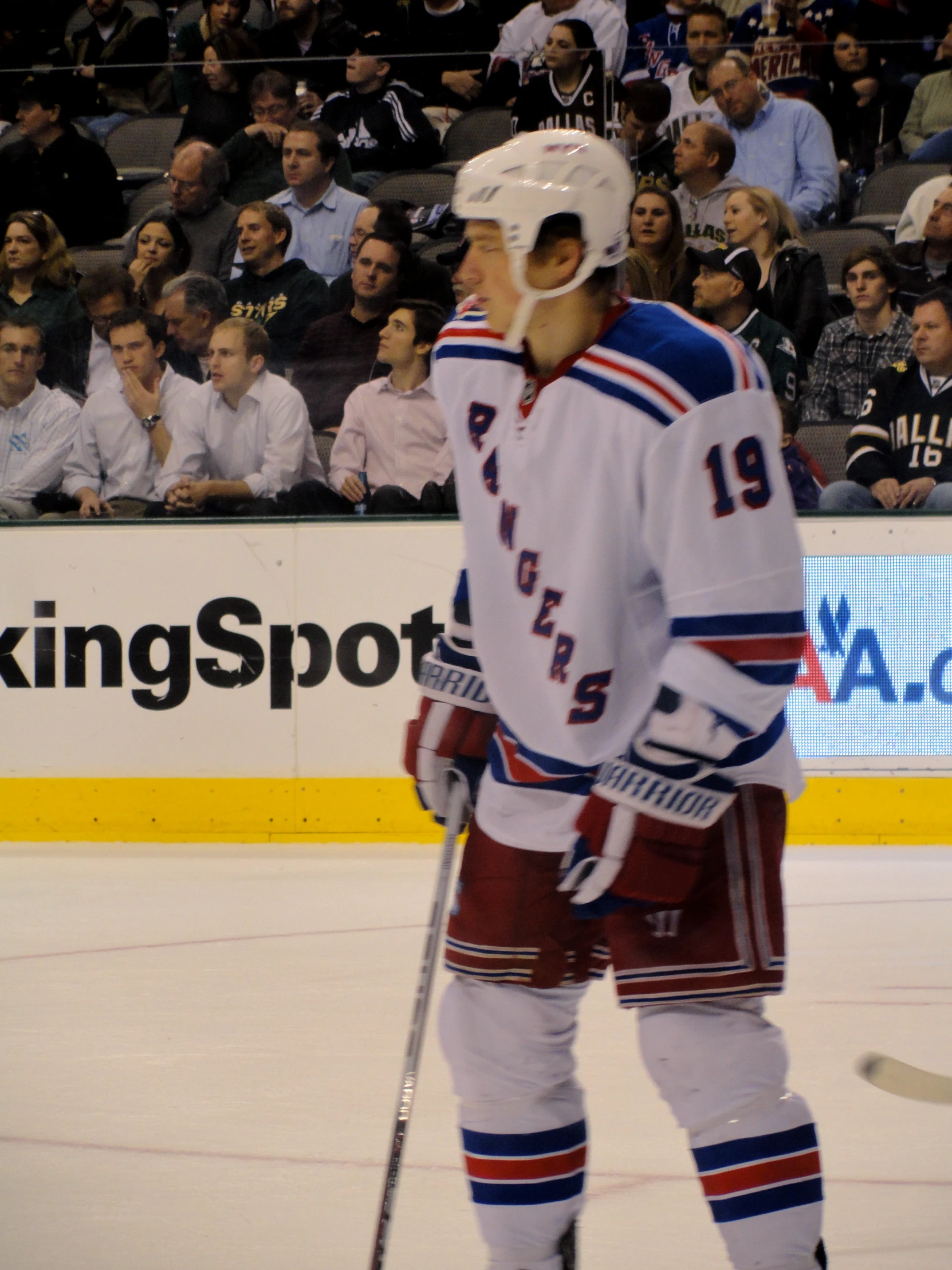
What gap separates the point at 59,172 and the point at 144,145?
0.31m

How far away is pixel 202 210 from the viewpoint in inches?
194

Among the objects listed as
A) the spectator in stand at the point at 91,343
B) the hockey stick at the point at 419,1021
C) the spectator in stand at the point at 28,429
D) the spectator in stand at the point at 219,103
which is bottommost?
the spectator in stand at the point at 28,429

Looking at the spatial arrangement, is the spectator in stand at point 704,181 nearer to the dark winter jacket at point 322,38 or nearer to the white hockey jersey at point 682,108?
the white hockey jersey at point 682,108

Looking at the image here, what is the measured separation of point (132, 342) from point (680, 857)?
3.87m

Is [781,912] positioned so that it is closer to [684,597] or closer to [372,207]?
[684,597]

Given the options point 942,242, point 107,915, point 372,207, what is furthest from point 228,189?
point 107,915

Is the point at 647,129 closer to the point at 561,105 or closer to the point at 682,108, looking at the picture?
the point at 682,108

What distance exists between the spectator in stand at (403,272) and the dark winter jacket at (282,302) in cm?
6

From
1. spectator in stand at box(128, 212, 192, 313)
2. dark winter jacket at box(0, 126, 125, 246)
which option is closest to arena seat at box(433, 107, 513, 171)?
spectator in stand at box(128, 212, 192, 313)

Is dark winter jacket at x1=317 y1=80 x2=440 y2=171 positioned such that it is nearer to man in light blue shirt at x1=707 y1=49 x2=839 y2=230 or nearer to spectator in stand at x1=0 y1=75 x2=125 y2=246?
spectator in stand at x1=0 y1=75 x2=125 y2=246

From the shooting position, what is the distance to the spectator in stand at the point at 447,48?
4879mm

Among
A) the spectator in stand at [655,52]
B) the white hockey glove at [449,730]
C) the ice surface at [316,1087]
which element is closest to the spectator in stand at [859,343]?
the spectator in stand at [655,52]

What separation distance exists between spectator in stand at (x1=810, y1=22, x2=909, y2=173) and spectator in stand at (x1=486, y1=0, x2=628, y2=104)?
67cm

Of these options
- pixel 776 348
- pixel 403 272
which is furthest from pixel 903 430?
pixel 403 272
